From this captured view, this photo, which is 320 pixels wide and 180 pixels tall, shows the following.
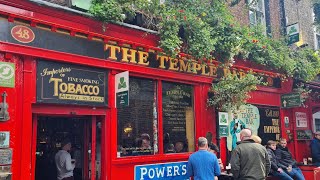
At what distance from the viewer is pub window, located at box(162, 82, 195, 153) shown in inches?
323

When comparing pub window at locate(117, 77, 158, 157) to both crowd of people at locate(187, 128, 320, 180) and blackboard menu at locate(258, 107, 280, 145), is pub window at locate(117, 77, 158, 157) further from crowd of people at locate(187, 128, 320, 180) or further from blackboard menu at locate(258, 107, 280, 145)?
blackboard menu at locate(258, 107, 280, 145)

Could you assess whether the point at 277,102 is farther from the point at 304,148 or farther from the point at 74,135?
the point at 74,135

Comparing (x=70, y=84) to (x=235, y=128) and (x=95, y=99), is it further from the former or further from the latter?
(x=235, y=128)

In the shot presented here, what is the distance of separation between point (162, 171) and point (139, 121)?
126 centimetres

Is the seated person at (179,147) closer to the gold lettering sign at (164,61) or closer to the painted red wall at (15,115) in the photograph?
the gold lettering sign at (164,61)

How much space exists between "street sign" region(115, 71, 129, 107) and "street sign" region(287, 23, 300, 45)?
7740 millimetres

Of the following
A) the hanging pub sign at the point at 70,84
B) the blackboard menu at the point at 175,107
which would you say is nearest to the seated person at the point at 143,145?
the blackboard menu at the point at 175,107

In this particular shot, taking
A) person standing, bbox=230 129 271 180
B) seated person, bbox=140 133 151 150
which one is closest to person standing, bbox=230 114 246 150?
seated person, bbox=140 133 151 150

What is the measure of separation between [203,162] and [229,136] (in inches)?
162

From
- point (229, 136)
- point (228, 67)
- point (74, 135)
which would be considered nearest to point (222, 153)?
point (229, 136)

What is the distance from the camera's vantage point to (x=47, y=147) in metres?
8.16

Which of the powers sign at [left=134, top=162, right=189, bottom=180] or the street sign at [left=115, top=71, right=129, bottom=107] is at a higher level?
the street sign at [left=115, top=71, right=129, bottom=107]

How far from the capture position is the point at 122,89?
684 centimetres

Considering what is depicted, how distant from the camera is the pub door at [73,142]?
7.01m
